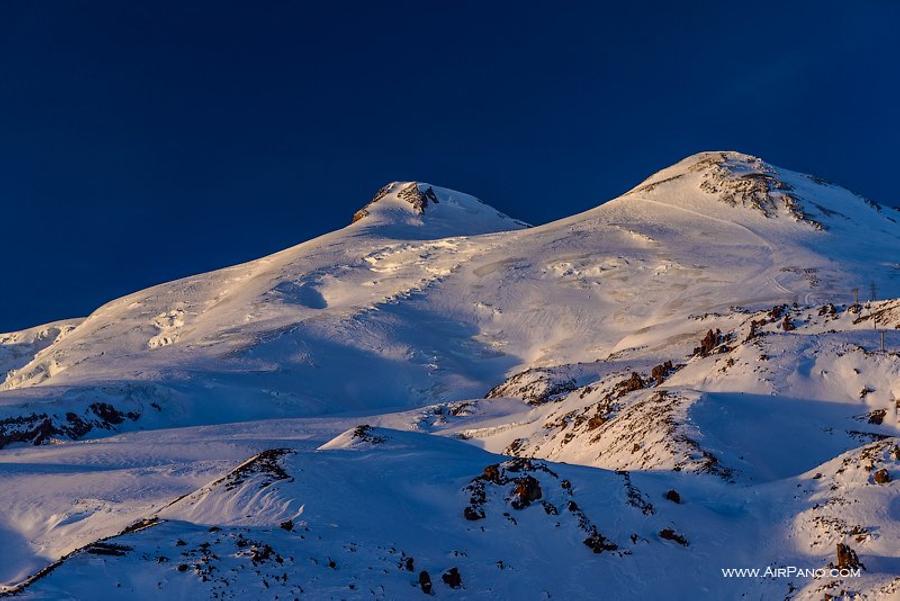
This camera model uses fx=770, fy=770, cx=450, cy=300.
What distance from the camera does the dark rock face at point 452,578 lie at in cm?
2103

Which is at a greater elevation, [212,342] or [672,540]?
[212,342]

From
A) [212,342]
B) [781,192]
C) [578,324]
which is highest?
[781,192]

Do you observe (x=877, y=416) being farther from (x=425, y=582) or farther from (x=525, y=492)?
(x=425, y=582)

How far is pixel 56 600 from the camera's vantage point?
661 inches

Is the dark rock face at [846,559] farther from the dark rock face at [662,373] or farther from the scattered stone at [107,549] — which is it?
the dark rock face at [662,373]

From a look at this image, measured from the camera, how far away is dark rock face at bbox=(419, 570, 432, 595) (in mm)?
20516

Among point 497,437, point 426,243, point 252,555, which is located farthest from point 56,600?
point 426,243

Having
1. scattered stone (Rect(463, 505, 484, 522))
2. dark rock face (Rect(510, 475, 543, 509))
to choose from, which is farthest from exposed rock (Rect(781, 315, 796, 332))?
scattered stone (Rect(463, 505, 484, 522))

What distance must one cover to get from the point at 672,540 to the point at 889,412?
17.8 metres

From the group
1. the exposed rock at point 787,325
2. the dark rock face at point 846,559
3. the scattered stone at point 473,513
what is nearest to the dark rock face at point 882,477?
the dark rock face at point 846,559

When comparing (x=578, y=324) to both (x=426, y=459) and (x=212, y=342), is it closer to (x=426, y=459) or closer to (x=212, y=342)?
(x=212, y=342)

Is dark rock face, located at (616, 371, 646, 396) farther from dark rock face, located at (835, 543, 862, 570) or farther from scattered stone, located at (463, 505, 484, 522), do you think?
dark rock face, located at (835, 543, 862, 570)

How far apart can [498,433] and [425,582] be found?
3945cm

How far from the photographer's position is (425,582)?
20.7 meters
